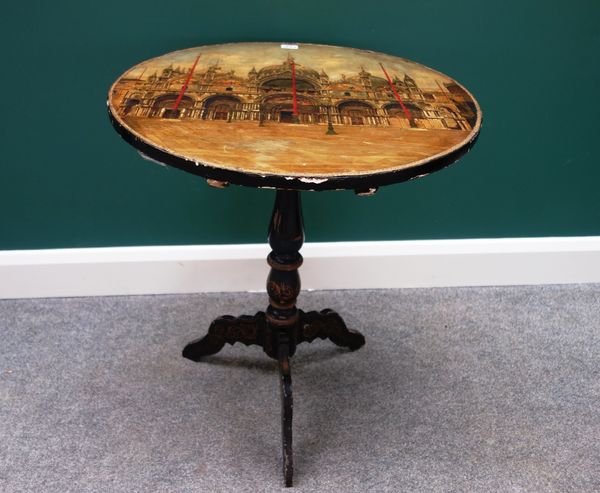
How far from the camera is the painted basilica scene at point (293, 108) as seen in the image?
133 centimetres

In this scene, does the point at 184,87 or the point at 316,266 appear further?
the point at 316,266

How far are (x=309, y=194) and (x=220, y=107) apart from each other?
2.33 feet

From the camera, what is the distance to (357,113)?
4.94 ft

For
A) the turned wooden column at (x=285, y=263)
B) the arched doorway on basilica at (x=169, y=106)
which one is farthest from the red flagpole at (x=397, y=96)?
the arched doorway on basilica at (x=169, y=106)

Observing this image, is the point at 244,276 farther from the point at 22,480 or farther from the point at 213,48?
the point at 22,480

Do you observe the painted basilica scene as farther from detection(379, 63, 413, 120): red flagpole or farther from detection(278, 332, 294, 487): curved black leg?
detection(278, 332, 294, 487): curved black leg

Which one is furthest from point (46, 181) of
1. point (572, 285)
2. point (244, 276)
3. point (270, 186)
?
point (572, 285)

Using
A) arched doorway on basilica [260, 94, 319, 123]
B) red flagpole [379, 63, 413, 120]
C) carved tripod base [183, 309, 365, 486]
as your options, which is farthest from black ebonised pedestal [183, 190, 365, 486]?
red flagpole [379, 63, 413, 120]

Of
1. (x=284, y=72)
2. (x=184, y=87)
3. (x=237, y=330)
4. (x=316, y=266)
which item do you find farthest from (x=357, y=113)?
(x=316, y=266)

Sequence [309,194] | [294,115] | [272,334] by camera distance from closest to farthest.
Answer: [294,115] < [272,334] < [309,194]

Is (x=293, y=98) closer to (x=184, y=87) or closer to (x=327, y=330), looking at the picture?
(x=184, y=87)

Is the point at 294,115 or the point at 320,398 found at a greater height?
the point at 294,115

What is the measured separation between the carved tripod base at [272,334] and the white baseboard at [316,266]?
304 mm

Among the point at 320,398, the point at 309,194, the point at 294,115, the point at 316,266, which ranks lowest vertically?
the point at 320,398
